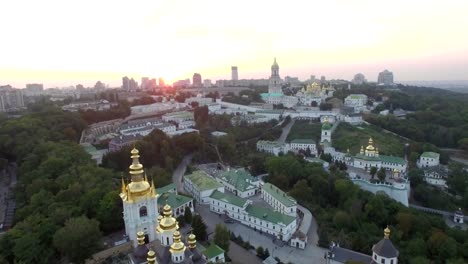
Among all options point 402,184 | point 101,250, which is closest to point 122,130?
point 101,250

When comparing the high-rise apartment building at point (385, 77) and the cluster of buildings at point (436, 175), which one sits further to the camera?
the high-rise apartment building at point (385, 77)

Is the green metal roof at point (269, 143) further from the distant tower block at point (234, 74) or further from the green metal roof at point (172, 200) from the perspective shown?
the distant tower block at point (234, 74)

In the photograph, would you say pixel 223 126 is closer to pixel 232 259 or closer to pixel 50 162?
pixel 50 162

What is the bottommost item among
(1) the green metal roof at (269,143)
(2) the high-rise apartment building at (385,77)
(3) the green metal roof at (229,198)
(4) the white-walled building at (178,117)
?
(3) the green metal roof at (229,198)

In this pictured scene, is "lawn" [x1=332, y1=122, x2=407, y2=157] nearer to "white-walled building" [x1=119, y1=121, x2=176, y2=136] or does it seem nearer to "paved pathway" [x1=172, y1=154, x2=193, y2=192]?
"paved pathway" [x1=172, y1=154, x2=193, y2=192]

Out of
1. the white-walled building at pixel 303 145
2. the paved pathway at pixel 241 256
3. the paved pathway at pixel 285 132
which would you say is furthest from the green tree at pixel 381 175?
the paved pathway at pixel 241 256

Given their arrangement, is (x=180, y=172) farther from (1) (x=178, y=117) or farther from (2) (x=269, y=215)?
(1) (x=178, y=117)

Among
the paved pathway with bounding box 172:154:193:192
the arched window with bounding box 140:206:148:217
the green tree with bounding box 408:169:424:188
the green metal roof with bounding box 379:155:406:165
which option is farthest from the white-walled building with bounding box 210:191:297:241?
the green metal roof with bounding box 379:155:406:165
